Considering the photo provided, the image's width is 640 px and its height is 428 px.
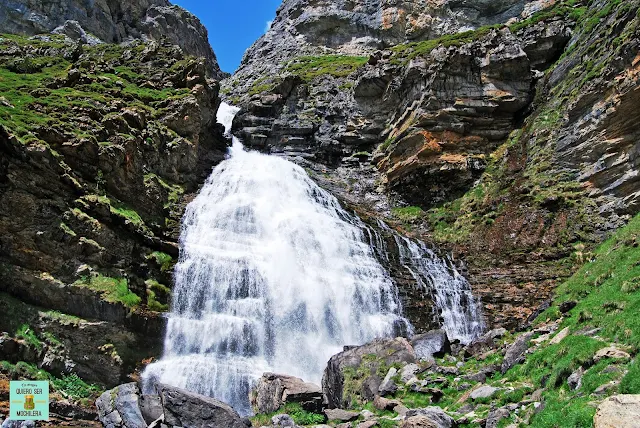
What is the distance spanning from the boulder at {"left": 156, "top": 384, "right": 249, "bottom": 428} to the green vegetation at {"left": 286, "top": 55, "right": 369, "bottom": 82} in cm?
4618

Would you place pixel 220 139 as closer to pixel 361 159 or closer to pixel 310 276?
pixel 361 159

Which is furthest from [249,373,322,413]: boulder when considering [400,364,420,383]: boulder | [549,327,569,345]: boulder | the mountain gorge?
[549,327,569,345]: boulder

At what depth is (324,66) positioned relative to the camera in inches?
2442

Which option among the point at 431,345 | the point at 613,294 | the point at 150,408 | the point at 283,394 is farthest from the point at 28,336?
the point at 613,294

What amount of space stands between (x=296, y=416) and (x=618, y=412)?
8878 mm

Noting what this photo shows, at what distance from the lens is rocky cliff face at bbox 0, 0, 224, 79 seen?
5825 centimetres

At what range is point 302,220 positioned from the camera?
95.2 feet

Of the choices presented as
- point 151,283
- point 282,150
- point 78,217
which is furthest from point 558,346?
point 282,150

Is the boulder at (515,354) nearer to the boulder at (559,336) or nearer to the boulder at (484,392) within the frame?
the boulder at (559,336)

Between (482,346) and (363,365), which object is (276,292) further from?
(482,346)

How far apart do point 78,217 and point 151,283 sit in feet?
14.1

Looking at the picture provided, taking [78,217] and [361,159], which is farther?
[361,159]

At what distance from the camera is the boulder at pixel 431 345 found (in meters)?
16.4

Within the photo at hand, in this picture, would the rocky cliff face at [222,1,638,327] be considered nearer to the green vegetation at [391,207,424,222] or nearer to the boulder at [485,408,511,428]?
the green vegetation at [391,207,424,222]
